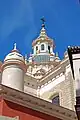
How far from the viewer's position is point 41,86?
3047cm

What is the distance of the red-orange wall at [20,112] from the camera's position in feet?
47.9

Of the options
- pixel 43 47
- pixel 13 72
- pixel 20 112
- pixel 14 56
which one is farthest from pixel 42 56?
pixel 20 112

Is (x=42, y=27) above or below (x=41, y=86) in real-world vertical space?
above

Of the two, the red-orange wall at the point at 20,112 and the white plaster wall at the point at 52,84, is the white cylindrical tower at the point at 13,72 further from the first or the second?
the white plaster wall at the point at 52,84

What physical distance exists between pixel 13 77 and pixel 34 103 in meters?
3.23

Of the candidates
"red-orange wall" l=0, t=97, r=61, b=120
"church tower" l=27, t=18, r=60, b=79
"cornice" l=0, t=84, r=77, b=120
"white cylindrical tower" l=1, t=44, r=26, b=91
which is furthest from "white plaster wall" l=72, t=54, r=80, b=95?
"church tower" l=27, t=18, r=60, b=79

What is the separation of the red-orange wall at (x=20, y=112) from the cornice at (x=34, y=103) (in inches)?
7.9

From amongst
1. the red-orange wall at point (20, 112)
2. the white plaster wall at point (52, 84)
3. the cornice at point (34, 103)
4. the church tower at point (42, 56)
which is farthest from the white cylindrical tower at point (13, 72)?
the church tower at point (42, 56)

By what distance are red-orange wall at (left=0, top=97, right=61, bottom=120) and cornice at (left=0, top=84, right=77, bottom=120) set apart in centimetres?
20

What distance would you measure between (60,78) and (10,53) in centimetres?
961

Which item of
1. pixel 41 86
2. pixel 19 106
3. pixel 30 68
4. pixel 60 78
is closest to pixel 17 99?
pixel 19 106

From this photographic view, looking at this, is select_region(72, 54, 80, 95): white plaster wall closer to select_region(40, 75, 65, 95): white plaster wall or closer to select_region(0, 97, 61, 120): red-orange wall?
select_region(0, 97, 61, 120): red-orange wall

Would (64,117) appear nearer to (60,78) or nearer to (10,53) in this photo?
(10,53)

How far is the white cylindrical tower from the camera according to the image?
59.8 ft
